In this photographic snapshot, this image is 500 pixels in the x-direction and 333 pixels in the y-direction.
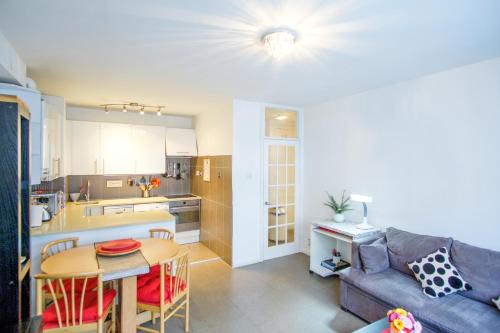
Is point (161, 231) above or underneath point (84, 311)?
above

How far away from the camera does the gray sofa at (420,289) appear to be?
2039 mm

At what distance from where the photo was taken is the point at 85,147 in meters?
4.49

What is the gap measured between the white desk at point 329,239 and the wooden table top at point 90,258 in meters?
1.90

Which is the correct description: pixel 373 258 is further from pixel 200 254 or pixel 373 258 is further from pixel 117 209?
pixel 117 209

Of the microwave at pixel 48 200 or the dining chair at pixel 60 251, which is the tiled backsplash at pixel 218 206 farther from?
the microwave at pixel 48 200

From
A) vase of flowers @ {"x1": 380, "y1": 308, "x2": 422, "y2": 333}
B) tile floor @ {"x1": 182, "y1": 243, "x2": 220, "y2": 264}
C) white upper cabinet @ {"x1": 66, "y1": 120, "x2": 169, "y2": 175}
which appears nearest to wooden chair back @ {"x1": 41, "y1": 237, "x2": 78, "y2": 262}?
tile floor @ {"x1": 182, "y1": 243, "x2": 220, "y2": 264}

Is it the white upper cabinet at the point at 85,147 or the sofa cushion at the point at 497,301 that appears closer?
the sofa cushion at the point at 497,301

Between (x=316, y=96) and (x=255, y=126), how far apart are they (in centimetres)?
100

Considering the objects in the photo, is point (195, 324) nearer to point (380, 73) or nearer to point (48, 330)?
point (48, 330)

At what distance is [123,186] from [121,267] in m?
3.25

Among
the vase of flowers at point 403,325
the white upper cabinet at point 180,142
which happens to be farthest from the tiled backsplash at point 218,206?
the vase of flowers at point 403,325

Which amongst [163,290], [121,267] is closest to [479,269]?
[163,290]

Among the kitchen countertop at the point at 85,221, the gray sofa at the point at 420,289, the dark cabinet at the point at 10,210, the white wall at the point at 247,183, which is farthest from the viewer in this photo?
the white wall at the point at 247,183

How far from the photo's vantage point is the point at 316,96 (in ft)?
12.5
